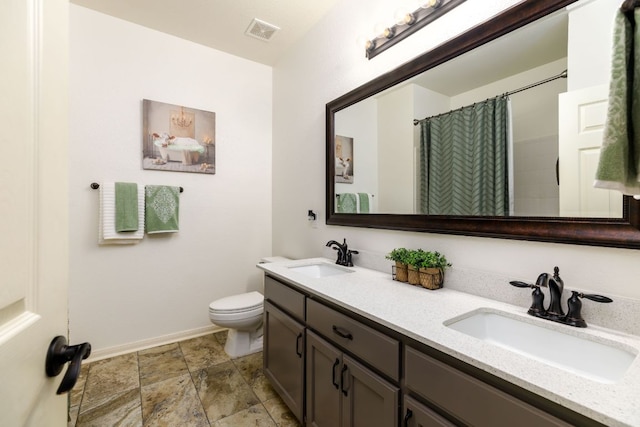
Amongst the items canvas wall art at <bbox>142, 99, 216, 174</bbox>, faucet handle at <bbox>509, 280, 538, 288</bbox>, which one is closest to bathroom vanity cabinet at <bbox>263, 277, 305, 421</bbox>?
faucet handle at <bbox>509, 280, 538, 288</bbox>

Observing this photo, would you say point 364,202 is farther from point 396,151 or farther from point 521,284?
point 521,284

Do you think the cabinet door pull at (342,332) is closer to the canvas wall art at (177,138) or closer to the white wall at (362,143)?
the white wall at (362,143)

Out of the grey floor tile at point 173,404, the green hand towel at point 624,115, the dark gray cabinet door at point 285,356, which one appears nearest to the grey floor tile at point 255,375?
the dark gray cabinet door at point 285,356

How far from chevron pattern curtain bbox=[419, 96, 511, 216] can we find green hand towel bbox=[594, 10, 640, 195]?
51 cm

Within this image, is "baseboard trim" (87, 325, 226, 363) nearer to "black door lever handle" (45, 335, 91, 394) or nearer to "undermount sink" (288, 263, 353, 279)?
"undermount sink" (288, 263, 353, 279)

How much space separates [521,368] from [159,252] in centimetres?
262

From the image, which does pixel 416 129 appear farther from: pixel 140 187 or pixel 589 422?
pixel 140 187

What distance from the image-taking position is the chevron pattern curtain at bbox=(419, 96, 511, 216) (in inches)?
48.5

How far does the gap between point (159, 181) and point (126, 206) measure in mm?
345

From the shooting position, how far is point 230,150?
2.82 metres

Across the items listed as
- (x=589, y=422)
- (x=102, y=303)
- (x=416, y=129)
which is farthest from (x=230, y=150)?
(x=589, y=422)

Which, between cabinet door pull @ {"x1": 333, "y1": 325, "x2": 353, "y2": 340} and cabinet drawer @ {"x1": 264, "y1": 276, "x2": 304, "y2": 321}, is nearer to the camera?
cabinet door pull @ {"x1": 333, "y1": 325, "x2": 353, "y2": 340}

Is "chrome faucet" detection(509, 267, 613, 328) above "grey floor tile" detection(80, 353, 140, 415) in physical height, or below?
above

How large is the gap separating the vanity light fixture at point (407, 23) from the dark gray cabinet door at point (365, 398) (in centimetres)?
171
